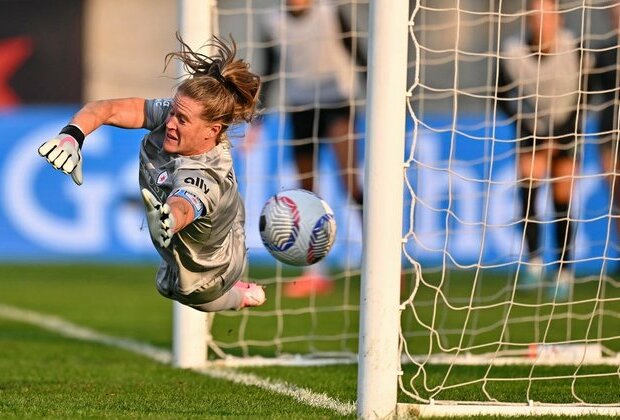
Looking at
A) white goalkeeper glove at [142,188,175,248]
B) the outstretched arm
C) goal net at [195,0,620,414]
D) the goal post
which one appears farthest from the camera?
goal net at [195,0,620,414]

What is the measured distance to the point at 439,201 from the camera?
11.8 meters

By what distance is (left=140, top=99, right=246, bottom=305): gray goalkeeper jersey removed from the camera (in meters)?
4.90

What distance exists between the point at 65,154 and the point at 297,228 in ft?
4.56

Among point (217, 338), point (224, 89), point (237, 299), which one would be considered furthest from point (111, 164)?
point (224, 89)

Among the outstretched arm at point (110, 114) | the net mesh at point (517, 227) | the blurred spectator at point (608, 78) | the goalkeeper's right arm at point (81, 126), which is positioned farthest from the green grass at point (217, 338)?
the blurred spectator at point (608, 78)

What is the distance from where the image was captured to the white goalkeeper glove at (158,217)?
4113 mm

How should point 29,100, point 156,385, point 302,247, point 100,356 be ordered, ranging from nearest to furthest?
point 302,247 → point 156,385 → point 100,356 → point 29,100

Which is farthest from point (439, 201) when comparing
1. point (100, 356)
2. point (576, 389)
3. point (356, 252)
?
point (576, 389)

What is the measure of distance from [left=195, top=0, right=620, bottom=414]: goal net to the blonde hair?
711 mm

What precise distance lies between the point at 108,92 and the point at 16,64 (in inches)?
59.9

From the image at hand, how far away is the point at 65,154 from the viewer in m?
4.42

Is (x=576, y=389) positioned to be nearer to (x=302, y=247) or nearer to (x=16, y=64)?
(x=302, y=247)

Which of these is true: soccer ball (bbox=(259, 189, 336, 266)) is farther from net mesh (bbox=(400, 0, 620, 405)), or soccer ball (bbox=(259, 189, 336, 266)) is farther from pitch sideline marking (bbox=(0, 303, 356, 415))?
pitch sideline marking (bbox=(0, 303, 356, 415))

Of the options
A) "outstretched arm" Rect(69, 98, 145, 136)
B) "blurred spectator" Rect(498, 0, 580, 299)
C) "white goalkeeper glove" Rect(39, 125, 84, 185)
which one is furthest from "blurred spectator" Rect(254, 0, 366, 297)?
"white goalkeeper glove" Rect(39, 125, 84, 185)
